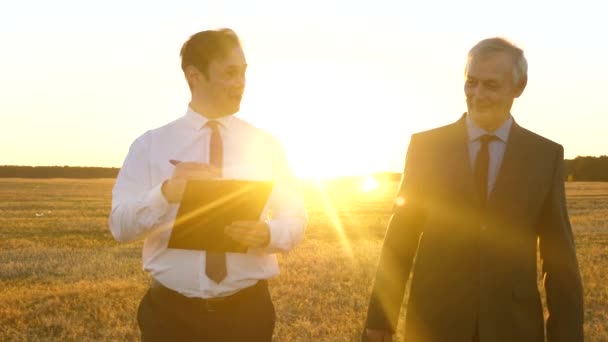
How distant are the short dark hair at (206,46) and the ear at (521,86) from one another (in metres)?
1.40

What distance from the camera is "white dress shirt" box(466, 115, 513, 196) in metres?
3.49

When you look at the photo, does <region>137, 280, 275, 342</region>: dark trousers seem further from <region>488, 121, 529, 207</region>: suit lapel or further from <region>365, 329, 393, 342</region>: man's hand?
<region>488, 121, 529, 207</region>: suit lapel

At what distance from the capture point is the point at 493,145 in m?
3.52

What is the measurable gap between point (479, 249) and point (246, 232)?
116 centimetres

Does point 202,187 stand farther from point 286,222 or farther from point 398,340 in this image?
point 398,340

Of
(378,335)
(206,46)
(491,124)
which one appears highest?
(206,46)

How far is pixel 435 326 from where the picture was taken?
11.5ft

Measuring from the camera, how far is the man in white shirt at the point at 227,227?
3.22 m

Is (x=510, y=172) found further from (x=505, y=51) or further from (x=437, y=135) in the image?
(x=505, y=51)

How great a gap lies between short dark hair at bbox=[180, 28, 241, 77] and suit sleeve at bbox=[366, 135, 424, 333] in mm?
1151

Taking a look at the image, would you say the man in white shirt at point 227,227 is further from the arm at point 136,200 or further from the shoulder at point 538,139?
the shoulder at point 538,139

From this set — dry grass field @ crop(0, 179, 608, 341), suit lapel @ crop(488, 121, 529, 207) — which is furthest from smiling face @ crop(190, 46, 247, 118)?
dry grass field @ crop(0, 179, 608, 341)

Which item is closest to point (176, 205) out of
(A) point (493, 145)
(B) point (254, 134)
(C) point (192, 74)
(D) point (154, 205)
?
(D) point (154, 205)

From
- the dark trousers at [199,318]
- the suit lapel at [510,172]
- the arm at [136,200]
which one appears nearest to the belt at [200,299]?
the dark trousers at [199,318]
